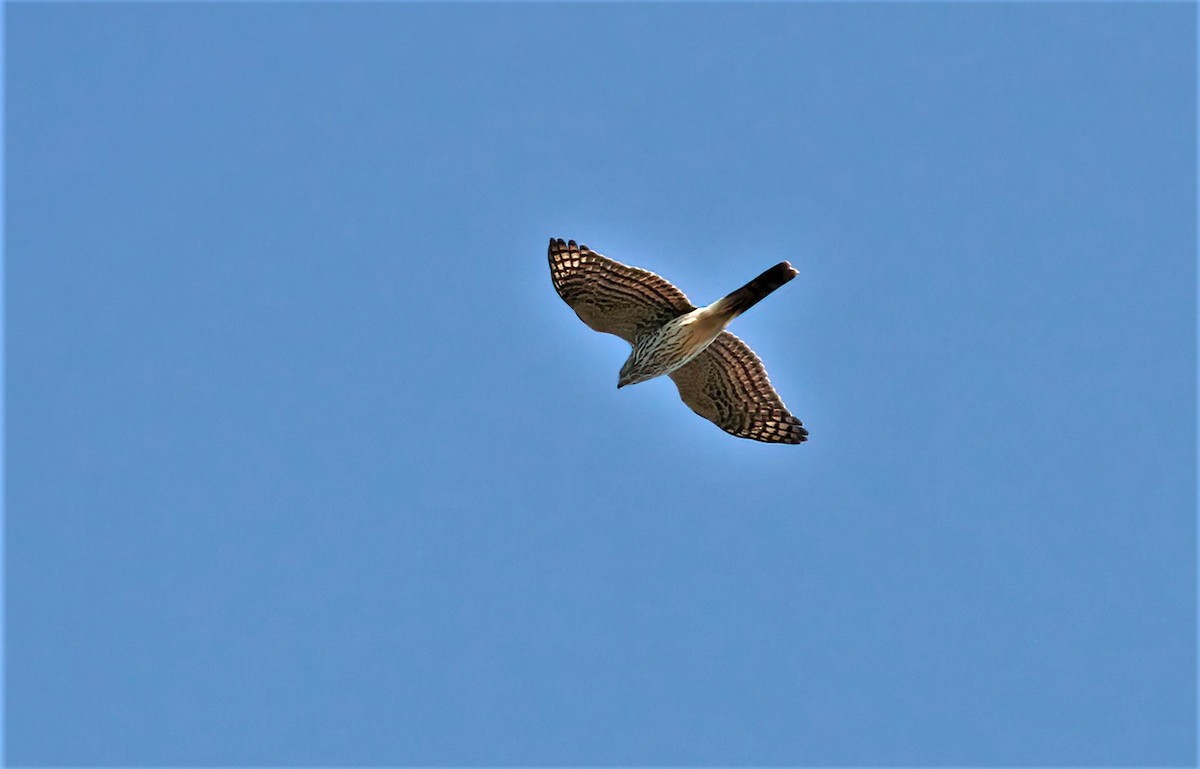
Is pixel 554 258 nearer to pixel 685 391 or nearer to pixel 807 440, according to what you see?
pixel 685 391

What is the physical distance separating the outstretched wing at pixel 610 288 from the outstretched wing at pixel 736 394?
3.72 feet

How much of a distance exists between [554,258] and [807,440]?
451 centimetres

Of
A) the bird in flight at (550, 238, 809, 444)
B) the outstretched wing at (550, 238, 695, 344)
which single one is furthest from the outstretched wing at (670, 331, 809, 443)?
the outstretched wing at (550, 238, 695, 344)

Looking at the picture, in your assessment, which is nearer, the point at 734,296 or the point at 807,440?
the point at 734,296

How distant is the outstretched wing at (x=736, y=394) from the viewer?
1941 cm

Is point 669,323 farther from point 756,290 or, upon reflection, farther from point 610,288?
point 756,290

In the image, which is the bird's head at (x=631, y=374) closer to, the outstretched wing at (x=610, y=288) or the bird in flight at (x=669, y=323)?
the bird in flight at (x=669, y=323)

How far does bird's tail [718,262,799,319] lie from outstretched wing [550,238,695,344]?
62cm

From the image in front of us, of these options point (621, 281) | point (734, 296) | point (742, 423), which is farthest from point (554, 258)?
point (742, 423)

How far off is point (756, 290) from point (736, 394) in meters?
2.38

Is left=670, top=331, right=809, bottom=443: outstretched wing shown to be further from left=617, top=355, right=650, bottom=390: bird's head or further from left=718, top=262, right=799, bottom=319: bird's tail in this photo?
left=718, top=262, right=799, bottom=319: bird's tail

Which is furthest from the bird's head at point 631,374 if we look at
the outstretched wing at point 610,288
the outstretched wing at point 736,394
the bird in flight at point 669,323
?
the outstretched wing at point 736,394

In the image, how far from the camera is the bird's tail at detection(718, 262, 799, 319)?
1759cm

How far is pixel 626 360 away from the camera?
1888 centimetres
